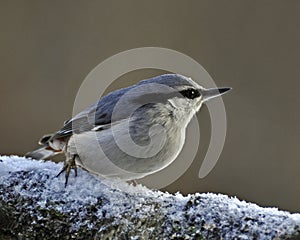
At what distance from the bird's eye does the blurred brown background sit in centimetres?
103

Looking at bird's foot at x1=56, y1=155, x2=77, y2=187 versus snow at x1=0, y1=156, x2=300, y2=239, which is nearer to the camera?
snow at x1=0, y1=156, x2=300, y2=239

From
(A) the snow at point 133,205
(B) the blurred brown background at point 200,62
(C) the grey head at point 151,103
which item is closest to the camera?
(A) the snow at point 133,205

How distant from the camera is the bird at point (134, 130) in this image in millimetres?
1578

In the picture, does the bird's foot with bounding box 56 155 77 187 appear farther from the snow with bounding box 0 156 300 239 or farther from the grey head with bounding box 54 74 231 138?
the grey head with bounding box 54 74 231 138

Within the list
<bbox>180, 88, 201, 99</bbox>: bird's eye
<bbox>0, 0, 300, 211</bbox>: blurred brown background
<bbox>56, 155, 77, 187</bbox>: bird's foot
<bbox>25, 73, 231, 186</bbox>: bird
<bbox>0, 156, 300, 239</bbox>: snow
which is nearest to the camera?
<bbox>0, 156, 300, 239</bbox>: snow

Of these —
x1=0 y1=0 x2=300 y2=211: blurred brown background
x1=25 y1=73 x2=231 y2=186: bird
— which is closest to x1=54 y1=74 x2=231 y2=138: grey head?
x1=25 y1=73 x2=231 y2=186: bird

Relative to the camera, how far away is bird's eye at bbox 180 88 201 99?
1813 millimetres

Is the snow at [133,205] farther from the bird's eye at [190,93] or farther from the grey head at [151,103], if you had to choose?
the bird's eye at [190,93]

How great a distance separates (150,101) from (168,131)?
0.13 metres

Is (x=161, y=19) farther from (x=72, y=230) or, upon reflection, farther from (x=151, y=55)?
(x=72, y=230)

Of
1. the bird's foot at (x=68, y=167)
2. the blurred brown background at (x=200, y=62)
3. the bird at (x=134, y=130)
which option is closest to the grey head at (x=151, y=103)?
the bird at (x=134, y=130)

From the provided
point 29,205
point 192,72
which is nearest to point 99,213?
point 29,205

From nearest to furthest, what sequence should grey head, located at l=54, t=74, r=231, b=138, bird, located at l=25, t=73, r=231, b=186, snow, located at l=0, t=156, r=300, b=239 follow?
1. snow, located at l=0, t=156, r=300, b=239
2. bird, located at l=25, t=73, r=231, b=186
3. grey head, located at l=54, t=74, r=231, b=138

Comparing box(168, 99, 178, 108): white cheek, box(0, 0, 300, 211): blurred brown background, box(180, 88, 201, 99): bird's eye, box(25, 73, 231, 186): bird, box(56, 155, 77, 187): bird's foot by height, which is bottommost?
box(56, 155, 77, 187): bird's foot
